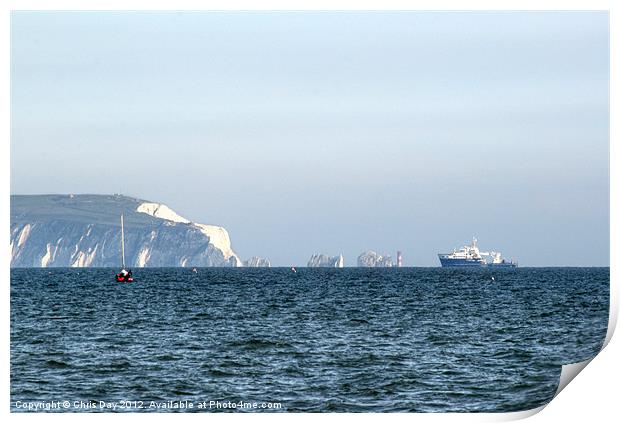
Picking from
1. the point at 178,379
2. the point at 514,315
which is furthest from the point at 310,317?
the point at 178,379

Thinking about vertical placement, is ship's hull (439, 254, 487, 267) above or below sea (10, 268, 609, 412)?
above

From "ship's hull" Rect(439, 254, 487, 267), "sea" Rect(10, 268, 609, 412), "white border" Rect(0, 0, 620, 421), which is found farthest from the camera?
"ship's hull" Rect(439, 254, 487, 267)

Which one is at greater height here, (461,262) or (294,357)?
(461,262)

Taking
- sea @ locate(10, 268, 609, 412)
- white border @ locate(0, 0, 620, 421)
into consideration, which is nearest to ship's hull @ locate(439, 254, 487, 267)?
sea @ locate(10, 268, 609, 412)

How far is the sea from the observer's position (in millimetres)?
20625

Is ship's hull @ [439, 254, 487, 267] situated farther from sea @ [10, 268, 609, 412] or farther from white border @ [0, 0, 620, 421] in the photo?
white border @ [0, 0, 620, 421]

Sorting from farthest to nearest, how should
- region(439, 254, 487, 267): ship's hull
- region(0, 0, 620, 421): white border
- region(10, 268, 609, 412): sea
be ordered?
1. region(439, 254, 487, 267): ship's hull
2. region(10, 268, 609, 412): sea
3. region(0, 0, 620, 421): white border

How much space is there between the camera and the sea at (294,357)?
812 inches

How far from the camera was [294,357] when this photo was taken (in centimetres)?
2811
